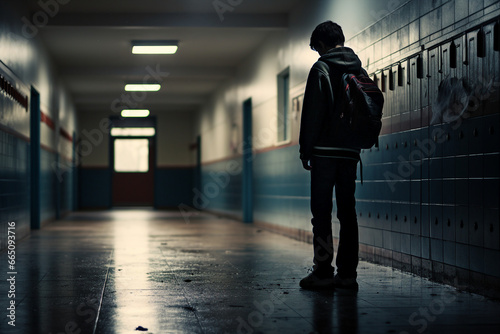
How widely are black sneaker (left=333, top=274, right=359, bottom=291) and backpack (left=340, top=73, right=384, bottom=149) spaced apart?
0.79 metres

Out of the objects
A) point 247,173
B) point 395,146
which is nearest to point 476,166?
point 395,146

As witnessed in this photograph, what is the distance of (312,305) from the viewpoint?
3.50 meters

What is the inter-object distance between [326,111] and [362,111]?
0.23 metres

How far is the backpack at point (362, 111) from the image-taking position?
151 inches

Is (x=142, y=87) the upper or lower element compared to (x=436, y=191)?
upper

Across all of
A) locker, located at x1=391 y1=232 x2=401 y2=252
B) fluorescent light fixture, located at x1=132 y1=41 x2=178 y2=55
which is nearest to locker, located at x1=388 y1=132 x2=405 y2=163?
locker, located at x1=391 y1=232 x2=401 y2=252

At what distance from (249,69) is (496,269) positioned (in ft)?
29.0

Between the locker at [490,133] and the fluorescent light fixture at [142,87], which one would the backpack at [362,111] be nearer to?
the locker at [490,133]

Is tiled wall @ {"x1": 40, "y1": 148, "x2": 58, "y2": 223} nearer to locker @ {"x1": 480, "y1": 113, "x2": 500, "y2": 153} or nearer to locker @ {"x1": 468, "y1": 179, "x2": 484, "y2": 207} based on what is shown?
locker @ {"x1": 468, "y1": 179, "x2": 484, "y2": 207}

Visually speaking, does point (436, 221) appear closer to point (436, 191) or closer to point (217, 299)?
point (436, 191)

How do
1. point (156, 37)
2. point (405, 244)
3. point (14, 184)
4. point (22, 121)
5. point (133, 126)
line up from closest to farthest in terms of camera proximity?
point (405, 244) → point (14, 184) → point (22, 121) → point (156, 37) → point (133, 126)

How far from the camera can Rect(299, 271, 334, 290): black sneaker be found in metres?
4.03

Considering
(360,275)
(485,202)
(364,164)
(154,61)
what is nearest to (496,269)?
(485,202)

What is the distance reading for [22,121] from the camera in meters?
8.68
